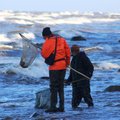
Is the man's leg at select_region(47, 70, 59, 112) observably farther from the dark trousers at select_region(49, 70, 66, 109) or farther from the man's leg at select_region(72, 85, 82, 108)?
the man's leg at select_region(72, 85, 82, 108)

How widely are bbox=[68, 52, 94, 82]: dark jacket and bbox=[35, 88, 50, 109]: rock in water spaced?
0.67m

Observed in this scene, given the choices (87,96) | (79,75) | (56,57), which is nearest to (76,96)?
(87,96)

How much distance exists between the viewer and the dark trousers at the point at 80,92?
11133 millimetres

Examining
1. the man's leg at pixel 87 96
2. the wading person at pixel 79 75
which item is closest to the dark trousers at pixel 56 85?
the wading person at pixel 79 75

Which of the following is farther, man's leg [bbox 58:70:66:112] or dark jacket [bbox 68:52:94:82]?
dark jacket [bbox 68:52:94:82]

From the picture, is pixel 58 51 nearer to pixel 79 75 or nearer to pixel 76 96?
pixel 79 75

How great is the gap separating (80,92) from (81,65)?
23.2 inches

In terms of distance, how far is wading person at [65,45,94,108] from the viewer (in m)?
10.9

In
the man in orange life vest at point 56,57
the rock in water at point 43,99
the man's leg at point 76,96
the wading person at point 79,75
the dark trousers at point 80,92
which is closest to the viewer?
the man in orange life vest at point 56,57

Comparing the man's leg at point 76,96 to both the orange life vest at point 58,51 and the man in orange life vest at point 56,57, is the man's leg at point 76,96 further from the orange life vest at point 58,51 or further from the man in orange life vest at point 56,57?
the orange life vest at point 58,51

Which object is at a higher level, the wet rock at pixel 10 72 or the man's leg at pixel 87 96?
the man's leg at pixel 87 96

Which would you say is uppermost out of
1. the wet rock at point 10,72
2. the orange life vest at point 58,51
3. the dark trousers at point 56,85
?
the orange life vest at point 58,51

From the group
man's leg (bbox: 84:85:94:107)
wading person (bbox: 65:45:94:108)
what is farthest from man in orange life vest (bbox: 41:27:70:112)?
man's leg (bbox: 84:85:94:107)

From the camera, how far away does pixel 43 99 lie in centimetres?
1147
